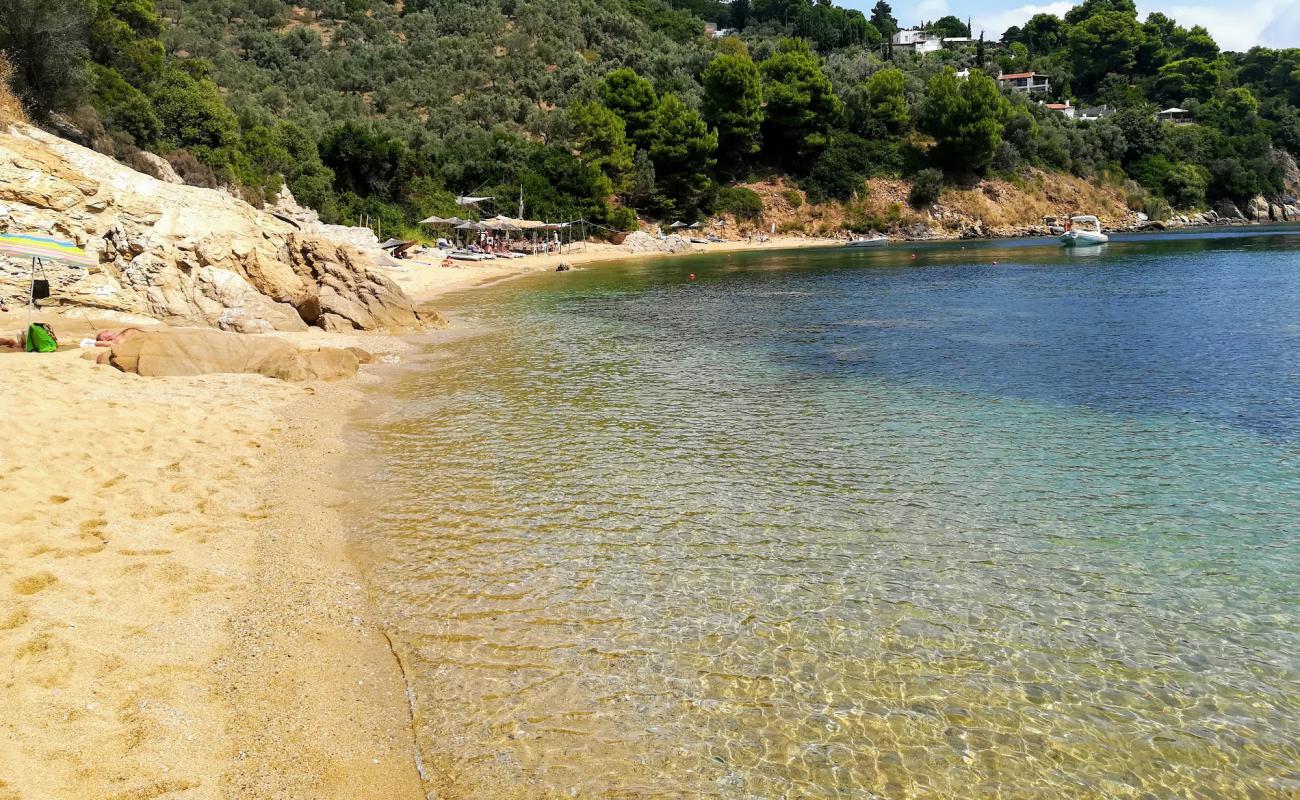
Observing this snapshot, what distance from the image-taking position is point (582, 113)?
6103cm

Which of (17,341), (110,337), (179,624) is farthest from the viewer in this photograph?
(110,337)

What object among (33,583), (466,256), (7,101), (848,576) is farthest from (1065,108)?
(33,583)

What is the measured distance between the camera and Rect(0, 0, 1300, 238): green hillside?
41.6 m

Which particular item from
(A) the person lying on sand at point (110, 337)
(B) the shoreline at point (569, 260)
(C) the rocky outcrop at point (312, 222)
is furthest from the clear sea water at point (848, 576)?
(C) the rocky outcrop at point (312, 222)

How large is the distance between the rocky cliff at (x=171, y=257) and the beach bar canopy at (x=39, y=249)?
2.11 metres

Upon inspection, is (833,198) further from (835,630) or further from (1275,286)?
(835,630)

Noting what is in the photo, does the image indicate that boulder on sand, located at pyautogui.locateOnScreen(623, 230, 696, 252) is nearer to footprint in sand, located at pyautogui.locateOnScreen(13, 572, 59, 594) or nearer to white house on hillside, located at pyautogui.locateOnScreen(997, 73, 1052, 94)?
Answer: footprint in sand, located at pyautogui.locateOnScreen(13, 572, 59, 594)

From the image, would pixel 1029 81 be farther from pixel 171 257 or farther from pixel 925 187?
pixel 171 257

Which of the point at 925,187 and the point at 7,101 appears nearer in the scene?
the point at 7,101

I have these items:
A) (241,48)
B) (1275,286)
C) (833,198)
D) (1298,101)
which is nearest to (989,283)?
(1275,286)

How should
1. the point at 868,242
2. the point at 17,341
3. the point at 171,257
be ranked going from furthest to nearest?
1. the point at 868,242
2. the point at 171,257
3. the point at 17,341

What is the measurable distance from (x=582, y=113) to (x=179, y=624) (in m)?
60.3

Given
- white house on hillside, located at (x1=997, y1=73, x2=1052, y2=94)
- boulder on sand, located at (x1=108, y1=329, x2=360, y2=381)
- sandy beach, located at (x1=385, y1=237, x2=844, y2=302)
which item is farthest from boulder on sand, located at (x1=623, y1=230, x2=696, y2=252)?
white house on hillside, located at (x1=997, y1=73, x2=1052, y2=94)

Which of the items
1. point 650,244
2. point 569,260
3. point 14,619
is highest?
point 650,244
